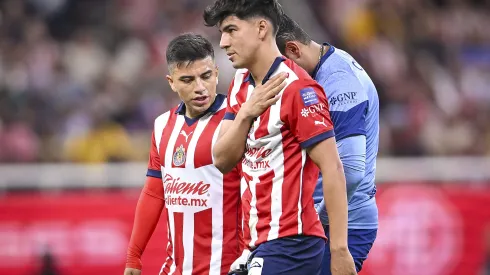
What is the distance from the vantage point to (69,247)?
34.9 feet

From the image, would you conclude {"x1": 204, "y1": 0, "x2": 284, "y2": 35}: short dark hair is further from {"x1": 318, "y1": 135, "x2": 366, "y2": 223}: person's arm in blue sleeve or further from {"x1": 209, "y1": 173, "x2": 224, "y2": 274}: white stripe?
{"x1": 209, "y1": 173, "x2": 224, "y2": 274}: white stripe

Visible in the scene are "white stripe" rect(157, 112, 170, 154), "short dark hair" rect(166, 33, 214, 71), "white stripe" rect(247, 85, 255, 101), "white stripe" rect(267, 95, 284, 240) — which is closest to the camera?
"white stripe" rect(267, 95, 284, 240)

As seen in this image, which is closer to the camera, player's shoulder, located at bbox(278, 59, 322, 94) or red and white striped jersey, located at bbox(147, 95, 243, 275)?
player's shoulder, located at bbox(278, 59, 322, 94)

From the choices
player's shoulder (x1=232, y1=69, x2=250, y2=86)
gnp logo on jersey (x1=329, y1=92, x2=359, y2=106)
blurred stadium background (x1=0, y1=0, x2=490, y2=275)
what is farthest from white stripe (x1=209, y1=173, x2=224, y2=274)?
blurred stadium background (x1=0, y1=0, x2=490, y2=275)

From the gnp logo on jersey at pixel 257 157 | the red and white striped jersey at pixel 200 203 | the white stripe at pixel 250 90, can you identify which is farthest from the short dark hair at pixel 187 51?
the gnp logo on jersey at pixel 257 157

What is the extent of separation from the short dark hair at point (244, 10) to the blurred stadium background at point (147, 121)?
18.3ft

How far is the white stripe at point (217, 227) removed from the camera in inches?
227

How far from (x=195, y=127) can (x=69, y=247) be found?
5.07m

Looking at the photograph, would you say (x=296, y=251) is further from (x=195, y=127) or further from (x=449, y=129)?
(x=449, y=129)

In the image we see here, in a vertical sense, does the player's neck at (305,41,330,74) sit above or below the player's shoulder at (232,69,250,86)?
above

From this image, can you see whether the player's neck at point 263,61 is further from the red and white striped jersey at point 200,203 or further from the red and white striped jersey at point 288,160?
the red and white striped jersey at point 200,203

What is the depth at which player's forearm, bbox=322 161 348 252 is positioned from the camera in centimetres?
476

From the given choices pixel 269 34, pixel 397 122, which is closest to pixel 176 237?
pixel 269 34

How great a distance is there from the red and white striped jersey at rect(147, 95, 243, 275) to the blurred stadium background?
4.49 metres
